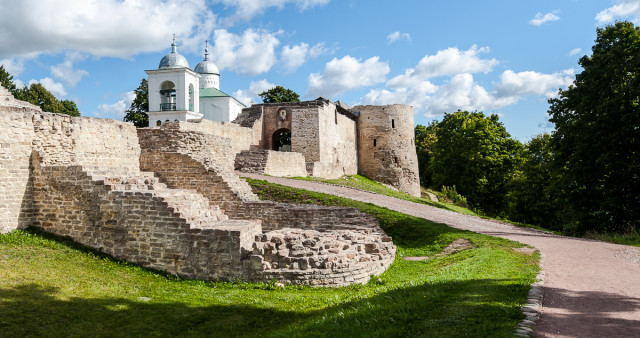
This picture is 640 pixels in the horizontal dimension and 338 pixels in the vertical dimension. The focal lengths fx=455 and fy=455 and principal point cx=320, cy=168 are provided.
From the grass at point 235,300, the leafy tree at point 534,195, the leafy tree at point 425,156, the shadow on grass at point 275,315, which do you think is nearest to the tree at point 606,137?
the grass at point 235,300

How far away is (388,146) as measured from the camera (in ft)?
139

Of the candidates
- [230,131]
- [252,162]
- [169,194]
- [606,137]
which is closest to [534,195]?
[606,137]

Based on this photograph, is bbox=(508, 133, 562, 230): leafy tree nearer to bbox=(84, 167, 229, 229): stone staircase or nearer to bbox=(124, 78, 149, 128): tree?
bbox=(84, 167, 229, 229): stone staircase

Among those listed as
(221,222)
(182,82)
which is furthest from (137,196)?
(182,82)

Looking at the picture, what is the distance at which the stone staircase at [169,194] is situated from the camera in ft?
34.2

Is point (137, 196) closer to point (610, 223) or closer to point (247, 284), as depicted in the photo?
point (247, 284)

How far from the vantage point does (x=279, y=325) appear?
716 cm

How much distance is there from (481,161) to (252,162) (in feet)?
74.0

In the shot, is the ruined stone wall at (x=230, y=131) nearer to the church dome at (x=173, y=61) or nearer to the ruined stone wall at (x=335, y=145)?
the ruined stone wall at (x=335, y=145)

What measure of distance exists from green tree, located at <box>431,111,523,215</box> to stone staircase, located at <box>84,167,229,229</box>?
3241cm

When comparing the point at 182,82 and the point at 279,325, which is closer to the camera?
the point at 279,325

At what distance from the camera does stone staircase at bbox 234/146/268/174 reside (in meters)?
26.4

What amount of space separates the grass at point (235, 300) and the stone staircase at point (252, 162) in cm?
1570

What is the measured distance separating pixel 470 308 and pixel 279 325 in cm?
293
